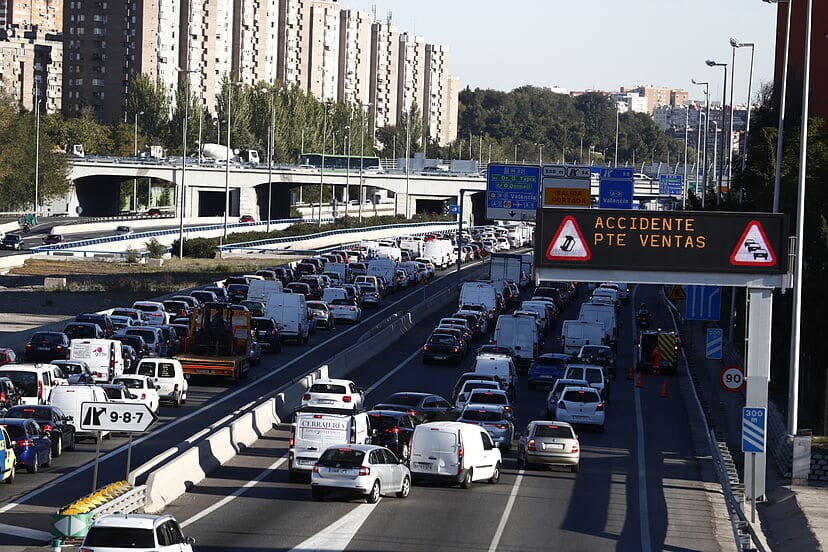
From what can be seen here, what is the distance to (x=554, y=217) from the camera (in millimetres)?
26938

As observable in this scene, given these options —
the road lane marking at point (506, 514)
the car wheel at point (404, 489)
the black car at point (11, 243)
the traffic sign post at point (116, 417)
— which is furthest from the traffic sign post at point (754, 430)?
the black car at point (11, 243)

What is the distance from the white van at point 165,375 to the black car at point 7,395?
5.43 meters

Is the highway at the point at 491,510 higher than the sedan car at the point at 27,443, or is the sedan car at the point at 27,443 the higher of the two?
the sedan car at the point at 27,443

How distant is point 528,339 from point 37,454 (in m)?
30.7

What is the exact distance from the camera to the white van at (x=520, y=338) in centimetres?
5725

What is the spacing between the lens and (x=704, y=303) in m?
46.1

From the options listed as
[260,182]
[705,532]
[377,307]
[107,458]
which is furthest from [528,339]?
[260,182]

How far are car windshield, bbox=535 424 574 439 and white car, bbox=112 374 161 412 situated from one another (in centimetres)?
1024

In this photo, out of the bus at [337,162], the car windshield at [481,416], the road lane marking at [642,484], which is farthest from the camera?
the bus at [337,162]

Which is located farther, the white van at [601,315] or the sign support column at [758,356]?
the white van at [601,315]

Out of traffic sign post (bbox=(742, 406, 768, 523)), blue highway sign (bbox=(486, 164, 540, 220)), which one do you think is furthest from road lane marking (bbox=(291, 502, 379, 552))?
blue highway sign (bbox=(486, 164, 540, 220))

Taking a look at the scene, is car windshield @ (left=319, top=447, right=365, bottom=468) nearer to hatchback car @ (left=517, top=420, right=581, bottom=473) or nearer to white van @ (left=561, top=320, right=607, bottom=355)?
hatchback car @ (left=517, top=420, right=581, bottom=473)

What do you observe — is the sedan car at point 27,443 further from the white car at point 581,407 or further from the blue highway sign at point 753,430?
the white car at point 581,407

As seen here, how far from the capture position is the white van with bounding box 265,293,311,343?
60.5m
